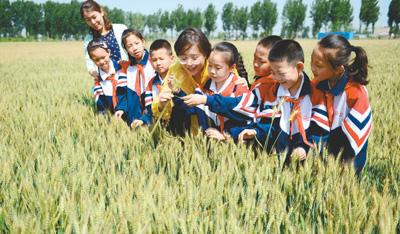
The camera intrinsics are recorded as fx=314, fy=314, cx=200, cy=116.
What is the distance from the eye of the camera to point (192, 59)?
226 centimetres

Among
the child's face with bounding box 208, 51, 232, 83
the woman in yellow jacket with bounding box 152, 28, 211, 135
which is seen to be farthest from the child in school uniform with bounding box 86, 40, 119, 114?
the child's face with bounding box 208, 51, 232, 83

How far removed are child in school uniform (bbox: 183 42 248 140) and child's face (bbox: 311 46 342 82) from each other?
57cm

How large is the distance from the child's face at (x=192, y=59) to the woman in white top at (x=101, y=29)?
159 centimetres

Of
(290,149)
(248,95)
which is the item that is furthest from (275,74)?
(290,149)

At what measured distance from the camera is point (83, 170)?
61.4 inches

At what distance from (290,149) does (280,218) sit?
0.90 m

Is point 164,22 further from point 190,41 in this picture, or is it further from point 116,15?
point 190,41

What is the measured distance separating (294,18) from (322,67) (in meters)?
62.4

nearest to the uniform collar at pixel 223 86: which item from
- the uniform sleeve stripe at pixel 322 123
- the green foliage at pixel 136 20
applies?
the uniform sleeve stripe at pixel 322 123

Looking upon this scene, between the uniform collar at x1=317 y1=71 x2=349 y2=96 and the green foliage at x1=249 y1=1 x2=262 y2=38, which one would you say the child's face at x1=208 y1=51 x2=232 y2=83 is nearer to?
the uniform collar at x1=317 y1=71 x2=349 y2=96

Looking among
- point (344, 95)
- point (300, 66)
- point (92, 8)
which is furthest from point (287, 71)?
point (92, 8)

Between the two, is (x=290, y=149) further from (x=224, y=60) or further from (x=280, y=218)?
(x=280, y=218)

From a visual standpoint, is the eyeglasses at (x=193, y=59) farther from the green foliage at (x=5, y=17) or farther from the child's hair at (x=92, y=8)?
the green foliage at (x=5, y=17)

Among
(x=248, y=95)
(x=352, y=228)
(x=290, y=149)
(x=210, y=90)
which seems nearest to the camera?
(x=352, y=228)
